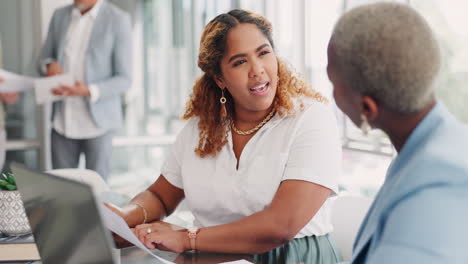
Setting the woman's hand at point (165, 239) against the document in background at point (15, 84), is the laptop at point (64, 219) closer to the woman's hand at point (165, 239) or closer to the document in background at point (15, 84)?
the woman's hand at point (165, 239)

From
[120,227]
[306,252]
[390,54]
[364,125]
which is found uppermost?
[390,54]

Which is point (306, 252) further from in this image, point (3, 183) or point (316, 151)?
point (3, 183)

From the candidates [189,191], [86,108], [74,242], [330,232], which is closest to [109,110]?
[86,108]

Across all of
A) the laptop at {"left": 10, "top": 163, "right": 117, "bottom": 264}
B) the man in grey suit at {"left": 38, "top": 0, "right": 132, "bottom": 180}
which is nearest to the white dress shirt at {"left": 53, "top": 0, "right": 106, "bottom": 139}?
the man in grey suit at {"left": 38, "top": 0, "right": 132, "bottom": 180}

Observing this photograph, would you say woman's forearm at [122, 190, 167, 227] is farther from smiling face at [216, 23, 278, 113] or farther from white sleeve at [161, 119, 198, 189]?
smiling face at [216, 23, 278, 113]

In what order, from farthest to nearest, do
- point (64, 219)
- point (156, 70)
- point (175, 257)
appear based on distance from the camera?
1. point (156, 70)
2. point (175, 257)
3. point (64, 219)

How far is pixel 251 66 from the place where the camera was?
5.84 ft

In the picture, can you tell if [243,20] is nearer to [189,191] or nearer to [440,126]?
[189,191]

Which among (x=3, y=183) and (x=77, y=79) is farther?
(x=77, y=79)

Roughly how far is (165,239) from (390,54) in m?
0.96

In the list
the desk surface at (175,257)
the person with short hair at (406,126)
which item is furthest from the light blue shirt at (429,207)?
the desk surface at (175,257)

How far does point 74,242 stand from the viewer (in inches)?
35.1

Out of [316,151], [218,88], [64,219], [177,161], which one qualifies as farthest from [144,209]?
[64,219]

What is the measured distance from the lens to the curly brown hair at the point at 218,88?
1.82 metres
